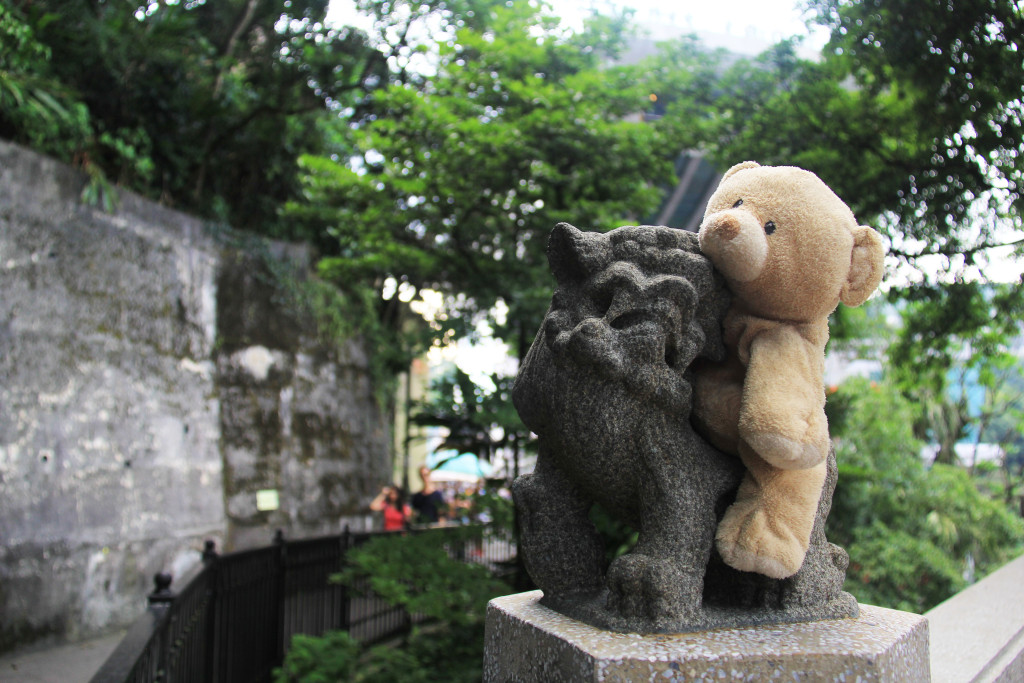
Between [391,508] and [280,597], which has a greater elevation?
[391,508]

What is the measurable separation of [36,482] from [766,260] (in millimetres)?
6448

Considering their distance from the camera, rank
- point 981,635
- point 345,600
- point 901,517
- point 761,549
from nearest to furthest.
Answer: point 761,549, point 981,635, point 345,600, point 901,517

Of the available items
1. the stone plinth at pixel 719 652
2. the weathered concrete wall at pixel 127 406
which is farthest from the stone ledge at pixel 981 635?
the weathered concrete wall at pixel 127 406

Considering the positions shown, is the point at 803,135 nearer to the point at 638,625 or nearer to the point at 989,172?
the point at 989,172

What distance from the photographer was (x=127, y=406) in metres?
7.00

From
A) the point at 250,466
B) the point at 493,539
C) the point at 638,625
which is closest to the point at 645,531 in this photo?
the point at 638,625

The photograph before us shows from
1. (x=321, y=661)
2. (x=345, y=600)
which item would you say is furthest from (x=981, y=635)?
(x=345, y=600)

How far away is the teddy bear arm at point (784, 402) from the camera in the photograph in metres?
1.89

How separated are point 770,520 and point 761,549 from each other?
8 cm

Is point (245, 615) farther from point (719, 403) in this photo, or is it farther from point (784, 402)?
point (784, 402)

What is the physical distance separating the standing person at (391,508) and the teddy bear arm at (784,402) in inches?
318

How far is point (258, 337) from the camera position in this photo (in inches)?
357

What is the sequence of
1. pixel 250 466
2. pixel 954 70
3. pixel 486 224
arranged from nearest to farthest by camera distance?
pixel 954 70
pixel 486 224
pixel 250 466

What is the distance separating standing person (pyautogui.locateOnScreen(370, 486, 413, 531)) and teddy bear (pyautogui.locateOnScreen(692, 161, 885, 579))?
797cm
